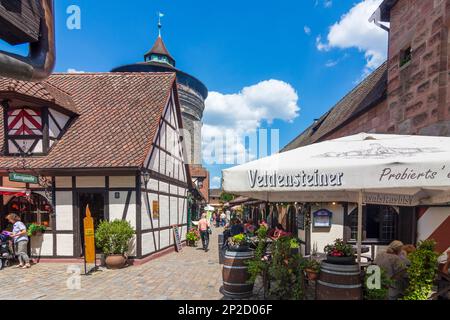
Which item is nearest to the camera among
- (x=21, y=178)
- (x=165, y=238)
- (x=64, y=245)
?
(x=21, y=178)

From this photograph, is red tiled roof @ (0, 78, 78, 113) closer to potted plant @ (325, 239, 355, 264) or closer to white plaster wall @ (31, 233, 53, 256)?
white plaster wall @ (31, 233, 53, 256)

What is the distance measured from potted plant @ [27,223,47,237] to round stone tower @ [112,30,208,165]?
25290 mm

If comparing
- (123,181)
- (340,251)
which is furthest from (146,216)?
(340,251)

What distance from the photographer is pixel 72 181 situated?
8.38 meters

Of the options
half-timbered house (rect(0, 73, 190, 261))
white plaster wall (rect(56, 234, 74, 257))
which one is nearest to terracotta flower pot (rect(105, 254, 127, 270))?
half-timbered house (rect(0, 73, 190, 261))

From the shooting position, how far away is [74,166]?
26.4 feet

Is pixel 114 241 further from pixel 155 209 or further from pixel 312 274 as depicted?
pixel 312 274

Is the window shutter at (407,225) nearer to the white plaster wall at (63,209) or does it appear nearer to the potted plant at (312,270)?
the potted plant at (312,270)

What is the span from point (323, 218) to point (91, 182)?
7854mm

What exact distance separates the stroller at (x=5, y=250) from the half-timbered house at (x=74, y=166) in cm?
60

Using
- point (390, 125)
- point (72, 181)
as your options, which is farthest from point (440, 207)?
point (72, 181)

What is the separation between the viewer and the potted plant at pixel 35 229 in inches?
320

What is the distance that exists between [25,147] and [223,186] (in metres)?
8.55

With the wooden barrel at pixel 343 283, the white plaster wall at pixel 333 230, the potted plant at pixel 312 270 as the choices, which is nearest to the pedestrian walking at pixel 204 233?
the white plaster wall at pixel 333 230
